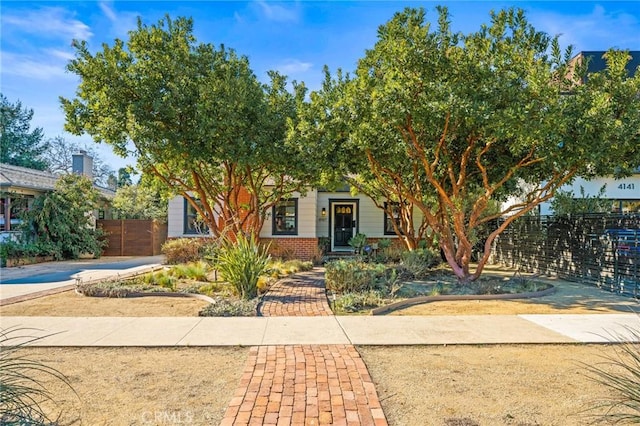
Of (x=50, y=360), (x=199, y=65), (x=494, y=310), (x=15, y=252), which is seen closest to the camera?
(x=50, y=360)

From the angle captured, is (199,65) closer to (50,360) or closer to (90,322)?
(90,322)

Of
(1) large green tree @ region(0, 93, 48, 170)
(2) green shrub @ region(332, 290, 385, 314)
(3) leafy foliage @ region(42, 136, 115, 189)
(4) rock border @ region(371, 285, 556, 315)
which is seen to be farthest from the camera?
(3) leafy foliage @ region(42, 136, 115, 189)

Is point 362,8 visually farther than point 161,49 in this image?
No

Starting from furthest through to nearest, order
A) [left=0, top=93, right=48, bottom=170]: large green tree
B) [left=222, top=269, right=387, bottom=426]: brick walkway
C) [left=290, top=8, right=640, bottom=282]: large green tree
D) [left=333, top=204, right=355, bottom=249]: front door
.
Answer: [left=0, top=93, right=48, bottom=170]: large green tree
[left=333, top=204, right=355, bottom=249]: front door
[left=290, top=8, right=640, bottom=282]: large green tree
[left=222, top=269, right=387, bottom=426]: brick walkway

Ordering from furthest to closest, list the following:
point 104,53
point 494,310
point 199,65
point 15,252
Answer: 1. point 15,252
2. point 199,65
3. point 104,53
4. point 494,310

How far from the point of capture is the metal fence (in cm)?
940

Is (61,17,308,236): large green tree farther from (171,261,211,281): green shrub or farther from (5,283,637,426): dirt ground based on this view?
(5,283,637,426): dirt ground

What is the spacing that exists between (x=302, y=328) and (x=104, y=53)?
8.98 meters

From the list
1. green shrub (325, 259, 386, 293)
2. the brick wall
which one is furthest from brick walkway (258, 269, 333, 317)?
the brick wall

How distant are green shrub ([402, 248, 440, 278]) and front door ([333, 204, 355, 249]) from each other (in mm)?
5914

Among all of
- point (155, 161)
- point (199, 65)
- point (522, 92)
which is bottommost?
point (155, 161)

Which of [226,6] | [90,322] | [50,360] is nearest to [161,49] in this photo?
[226,6]

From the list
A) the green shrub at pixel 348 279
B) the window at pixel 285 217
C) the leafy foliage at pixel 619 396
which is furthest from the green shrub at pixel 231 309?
the window at pixel 285 217

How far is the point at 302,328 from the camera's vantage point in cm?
618
